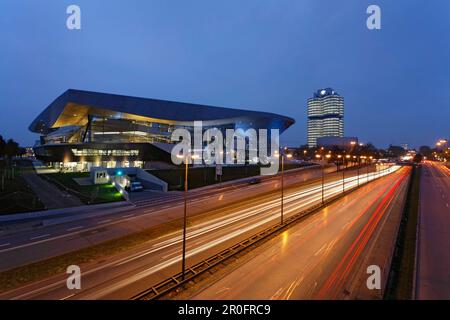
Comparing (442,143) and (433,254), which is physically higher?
(442,143)

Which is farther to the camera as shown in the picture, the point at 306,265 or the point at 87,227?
the point at 87,227

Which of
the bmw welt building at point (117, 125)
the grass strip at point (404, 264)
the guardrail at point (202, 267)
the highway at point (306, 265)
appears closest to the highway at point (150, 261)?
the guardrail at point (202, 267)

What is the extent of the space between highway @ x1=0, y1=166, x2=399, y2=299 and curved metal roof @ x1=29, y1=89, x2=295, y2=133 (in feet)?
161

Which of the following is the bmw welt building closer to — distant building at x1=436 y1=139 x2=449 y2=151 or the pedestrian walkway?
the pedestrian walkway

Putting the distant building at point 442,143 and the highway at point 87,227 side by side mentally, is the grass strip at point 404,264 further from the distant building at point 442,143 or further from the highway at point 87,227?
the distant building at point 442,143

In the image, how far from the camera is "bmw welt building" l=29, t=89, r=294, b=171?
200 feet

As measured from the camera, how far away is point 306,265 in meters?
12.6

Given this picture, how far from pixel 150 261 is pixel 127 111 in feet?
187

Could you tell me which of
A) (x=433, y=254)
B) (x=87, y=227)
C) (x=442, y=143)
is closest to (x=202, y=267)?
(x=87, y=227)

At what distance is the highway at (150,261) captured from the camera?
10.6 m

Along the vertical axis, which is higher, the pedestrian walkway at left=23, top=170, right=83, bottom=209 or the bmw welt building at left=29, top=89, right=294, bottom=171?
the bmw welt building at left=29, top=89, right=294, bottom=171

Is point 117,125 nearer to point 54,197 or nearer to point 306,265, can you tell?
point 54,197

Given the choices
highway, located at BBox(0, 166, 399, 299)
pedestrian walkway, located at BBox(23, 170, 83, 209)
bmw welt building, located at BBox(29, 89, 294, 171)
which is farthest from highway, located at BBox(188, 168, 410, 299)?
bmw welt building, located at BBox(29, 89, 294, 171)

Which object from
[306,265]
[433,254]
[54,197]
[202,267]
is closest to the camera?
[202,267]
